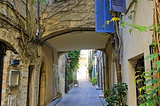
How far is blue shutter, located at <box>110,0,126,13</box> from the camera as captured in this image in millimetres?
3983

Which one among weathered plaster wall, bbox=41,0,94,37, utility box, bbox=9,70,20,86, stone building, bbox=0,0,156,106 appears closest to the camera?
stone building, bbox=0,0,156,106

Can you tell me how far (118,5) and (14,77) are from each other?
340cm

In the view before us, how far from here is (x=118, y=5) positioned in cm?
402

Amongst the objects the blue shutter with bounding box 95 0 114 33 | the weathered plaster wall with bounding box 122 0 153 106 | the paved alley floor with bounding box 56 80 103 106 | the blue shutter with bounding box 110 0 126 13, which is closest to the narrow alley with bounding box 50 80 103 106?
the paved alley floor with bounding box 56 80 103 106

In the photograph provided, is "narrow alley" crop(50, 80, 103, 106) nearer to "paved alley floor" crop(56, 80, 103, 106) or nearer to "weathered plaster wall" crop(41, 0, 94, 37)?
"paved alley floor" crop(56, 80, 103, 106)

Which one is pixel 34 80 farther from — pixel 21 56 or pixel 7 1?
pixel 7 1

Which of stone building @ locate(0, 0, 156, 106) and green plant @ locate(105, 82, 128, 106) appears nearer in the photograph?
stone building @ locate(0, 0, 156, 106)

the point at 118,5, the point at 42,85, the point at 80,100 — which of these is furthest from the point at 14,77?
the point at 80,100

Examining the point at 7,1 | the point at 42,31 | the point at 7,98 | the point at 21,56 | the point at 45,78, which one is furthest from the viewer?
the point at 45,78

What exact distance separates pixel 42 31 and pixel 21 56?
1.83m

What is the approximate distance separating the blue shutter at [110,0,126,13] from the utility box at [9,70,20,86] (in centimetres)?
311

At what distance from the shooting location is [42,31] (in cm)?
618

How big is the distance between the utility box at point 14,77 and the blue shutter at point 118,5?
3110 mm

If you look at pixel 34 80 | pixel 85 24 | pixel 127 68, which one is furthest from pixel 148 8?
pixel 34 80
